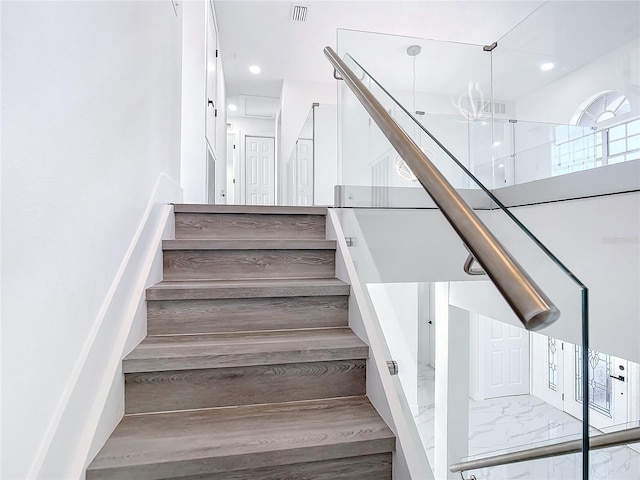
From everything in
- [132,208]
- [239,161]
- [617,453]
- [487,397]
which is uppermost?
[239,161]

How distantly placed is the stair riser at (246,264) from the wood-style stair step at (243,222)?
24 cm

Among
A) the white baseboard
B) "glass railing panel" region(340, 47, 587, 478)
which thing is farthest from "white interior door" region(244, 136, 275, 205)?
the white baseboard

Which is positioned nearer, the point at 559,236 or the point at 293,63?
the point at 559,236

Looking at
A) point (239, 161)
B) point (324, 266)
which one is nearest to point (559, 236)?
point (324, 266)

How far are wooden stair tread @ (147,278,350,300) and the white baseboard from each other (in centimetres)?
9

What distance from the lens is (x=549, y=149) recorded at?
2709 millimetres

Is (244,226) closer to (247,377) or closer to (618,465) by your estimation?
(247,377)

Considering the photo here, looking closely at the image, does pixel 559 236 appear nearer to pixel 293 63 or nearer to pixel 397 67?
pixel 397 67

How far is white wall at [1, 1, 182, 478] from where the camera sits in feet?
2.21

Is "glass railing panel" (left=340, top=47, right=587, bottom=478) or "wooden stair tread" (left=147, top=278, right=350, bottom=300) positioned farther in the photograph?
"wooden stair tread" (left=147, top=278, right=350, bottom=300)

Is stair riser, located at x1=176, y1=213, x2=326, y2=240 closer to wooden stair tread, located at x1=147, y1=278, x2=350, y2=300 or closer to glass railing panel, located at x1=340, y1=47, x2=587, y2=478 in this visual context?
glass railing panel, located at x1=340, y1=47, x2=587, y2=478

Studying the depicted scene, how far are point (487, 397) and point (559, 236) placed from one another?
405 centimetres

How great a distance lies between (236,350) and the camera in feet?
4.24

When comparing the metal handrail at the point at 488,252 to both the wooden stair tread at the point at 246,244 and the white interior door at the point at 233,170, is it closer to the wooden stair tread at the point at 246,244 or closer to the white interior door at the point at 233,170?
the wooden stair tread at the point at 246,244
